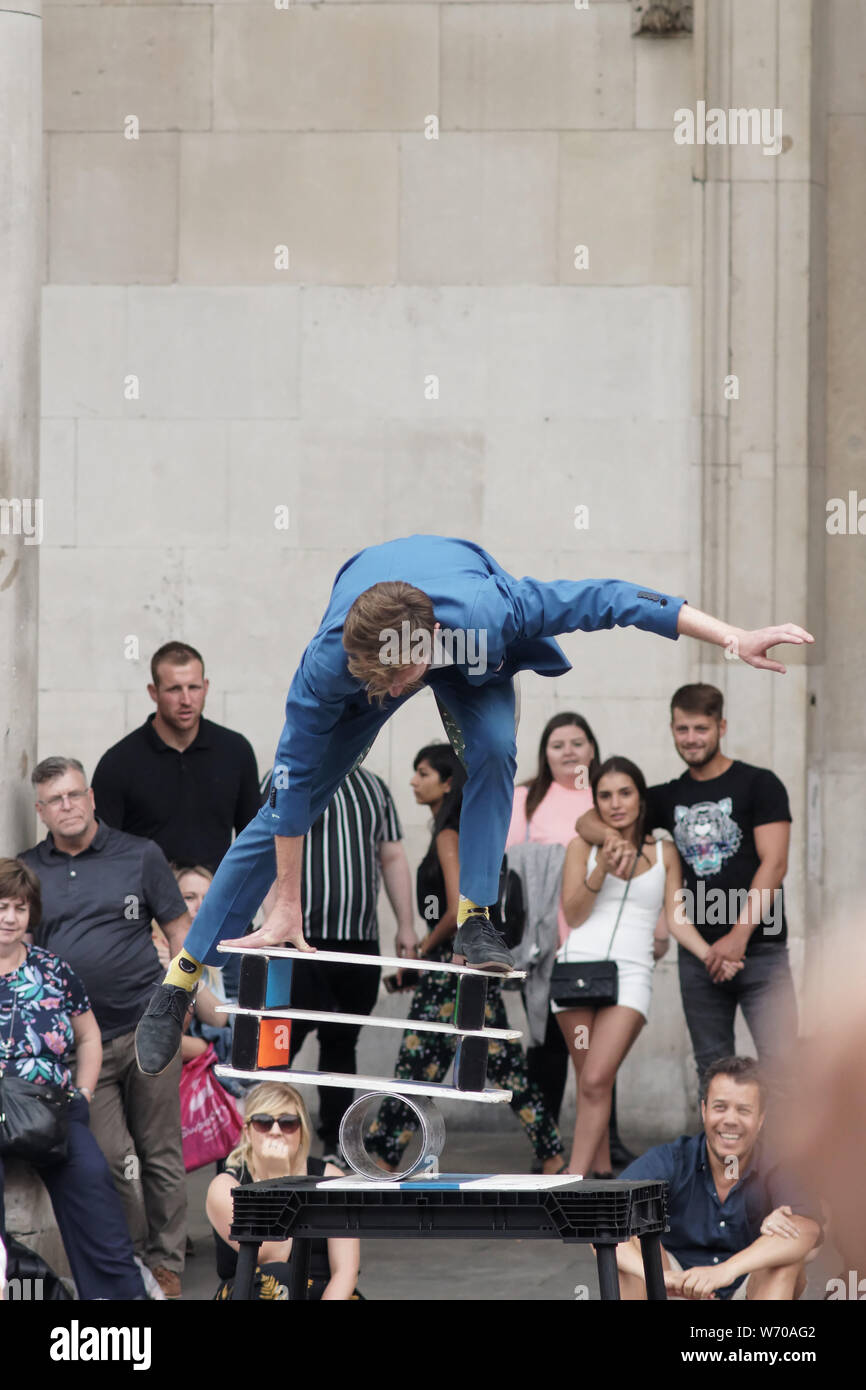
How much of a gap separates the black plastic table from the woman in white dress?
3221 mm

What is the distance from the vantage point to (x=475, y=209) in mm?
10844

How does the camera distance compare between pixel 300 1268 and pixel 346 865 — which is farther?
pixel 346 865

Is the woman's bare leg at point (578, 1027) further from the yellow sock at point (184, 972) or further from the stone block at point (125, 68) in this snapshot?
the stone block at point (125, 68)

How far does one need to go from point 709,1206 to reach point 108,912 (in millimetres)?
2706

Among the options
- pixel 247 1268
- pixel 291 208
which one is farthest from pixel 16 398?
pixel 247 1268

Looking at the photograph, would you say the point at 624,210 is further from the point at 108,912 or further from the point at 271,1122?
the point at 271,1122

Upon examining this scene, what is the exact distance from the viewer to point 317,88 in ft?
35.6

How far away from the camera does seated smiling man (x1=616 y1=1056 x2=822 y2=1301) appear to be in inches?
248

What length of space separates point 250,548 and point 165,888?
3.37 meters

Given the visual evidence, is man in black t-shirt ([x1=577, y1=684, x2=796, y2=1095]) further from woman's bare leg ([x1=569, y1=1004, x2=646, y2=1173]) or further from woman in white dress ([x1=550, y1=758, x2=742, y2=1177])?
woman's bare leg ([x1=569, y1=1004, x2=646, y2=1173])

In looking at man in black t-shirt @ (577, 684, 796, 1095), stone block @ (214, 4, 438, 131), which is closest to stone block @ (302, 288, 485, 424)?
stone block @ (214, 4, 438, 131)

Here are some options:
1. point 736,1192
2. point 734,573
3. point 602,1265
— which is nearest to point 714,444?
point 734,573

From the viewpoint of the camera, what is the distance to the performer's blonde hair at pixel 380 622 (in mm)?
5172
